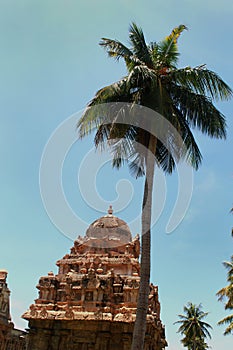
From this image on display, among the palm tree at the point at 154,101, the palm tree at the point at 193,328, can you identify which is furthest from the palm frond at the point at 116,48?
the palm tree at the point at 193,328

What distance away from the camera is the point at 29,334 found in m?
22.5

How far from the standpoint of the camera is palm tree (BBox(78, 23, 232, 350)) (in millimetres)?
12703

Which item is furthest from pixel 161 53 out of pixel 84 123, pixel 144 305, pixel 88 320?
pixel 88 320

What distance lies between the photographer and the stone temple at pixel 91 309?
21.1 m

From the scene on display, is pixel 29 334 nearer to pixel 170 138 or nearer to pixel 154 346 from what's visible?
pixel 154 346

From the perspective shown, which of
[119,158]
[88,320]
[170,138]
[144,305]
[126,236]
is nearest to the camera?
[144,305]

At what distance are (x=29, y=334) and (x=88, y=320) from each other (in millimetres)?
4212

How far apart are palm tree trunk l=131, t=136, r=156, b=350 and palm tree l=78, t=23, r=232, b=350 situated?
57 mm

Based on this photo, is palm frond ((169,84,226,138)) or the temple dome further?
→ the temple dome

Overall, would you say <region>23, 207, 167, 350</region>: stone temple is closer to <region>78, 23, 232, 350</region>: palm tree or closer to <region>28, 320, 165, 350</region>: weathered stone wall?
<region>28, 320, 165, 350</region>: weathered stone wall

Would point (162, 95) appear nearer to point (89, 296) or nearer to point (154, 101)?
point (154, 101)

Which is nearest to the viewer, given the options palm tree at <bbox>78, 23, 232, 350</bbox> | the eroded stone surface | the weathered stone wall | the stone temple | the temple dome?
palm tree at <bbox>78, 23, 232, 350</bbox>

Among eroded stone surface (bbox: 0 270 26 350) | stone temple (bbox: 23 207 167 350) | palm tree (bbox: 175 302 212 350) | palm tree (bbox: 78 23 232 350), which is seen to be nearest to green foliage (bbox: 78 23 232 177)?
palm tree (bbox: 78 23 232 350)

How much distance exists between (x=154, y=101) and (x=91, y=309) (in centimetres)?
1460
